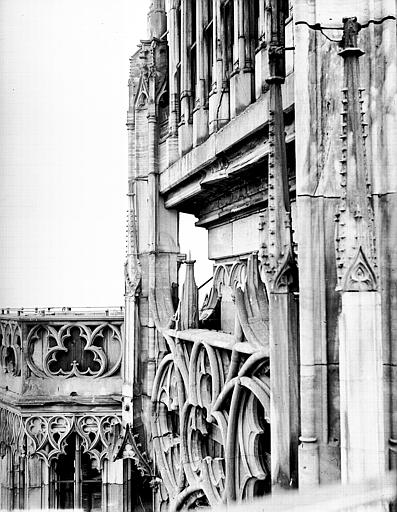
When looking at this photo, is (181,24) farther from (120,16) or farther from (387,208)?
(387,208)

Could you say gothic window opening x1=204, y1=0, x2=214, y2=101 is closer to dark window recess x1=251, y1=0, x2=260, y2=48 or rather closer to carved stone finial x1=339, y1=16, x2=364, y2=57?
dark window recess x1=251, y1=0, x2=260, y2=48

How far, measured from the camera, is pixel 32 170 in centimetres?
1030

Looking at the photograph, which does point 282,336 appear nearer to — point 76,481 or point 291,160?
point 291,160

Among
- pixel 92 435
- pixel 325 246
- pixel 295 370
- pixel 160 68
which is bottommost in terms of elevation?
pixel 92 435

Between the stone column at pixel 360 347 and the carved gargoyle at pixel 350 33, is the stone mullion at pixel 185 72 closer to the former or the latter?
the carved gargoyle at pixel 350 33

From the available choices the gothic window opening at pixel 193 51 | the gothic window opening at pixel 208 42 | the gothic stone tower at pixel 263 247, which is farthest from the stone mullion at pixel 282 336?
the gothic window opening at pixel 193 51

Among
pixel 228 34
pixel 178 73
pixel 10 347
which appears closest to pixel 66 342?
pixel 10 347

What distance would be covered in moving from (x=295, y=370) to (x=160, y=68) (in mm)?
7549

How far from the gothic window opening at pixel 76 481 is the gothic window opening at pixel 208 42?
19.8 feet

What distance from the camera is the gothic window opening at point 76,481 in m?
12.4

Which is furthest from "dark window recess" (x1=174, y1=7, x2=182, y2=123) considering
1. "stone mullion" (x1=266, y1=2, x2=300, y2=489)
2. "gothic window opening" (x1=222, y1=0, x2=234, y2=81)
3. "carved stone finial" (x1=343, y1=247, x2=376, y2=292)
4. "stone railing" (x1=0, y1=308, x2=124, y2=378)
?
"carved stone finial" (x1=343, y1=247, x2=376, y2=292)

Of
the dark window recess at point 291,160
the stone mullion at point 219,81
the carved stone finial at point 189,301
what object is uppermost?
the stone mullion at point 219,81

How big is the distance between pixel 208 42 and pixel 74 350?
220 inches

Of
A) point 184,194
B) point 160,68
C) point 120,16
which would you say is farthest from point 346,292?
point 160,68
